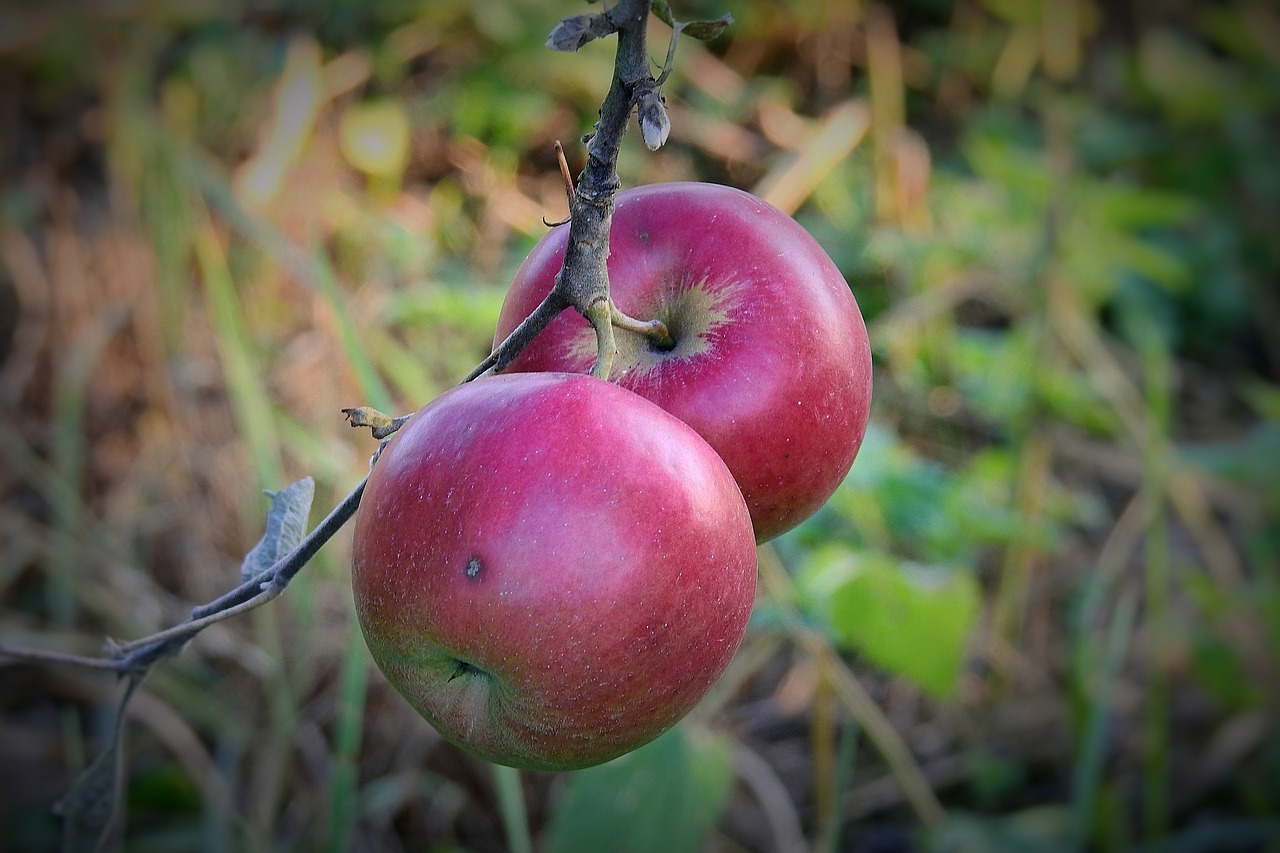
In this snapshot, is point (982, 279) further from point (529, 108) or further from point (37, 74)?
point (37, 74)

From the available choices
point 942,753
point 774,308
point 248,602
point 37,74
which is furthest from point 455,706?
point 37,74

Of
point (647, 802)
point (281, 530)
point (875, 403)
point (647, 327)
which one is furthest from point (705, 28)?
point (875, 403)

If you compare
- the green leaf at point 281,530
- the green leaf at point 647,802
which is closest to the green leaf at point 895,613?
the green leaf at point 647,802

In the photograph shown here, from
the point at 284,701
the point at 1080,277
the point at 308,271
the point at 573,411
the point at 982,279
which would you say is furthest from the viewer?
the point at 982,279

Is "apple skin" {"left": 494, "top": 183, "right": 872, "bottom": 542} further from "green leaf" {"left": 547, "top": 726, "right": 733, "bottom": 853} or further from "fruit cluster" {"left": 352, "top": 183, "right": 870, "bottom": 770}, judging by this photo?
"green leaf" {"left": 547, "top": 726, "right": 733, "bottom": 853}

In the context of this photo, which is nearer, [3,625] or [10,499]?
[3,625]
